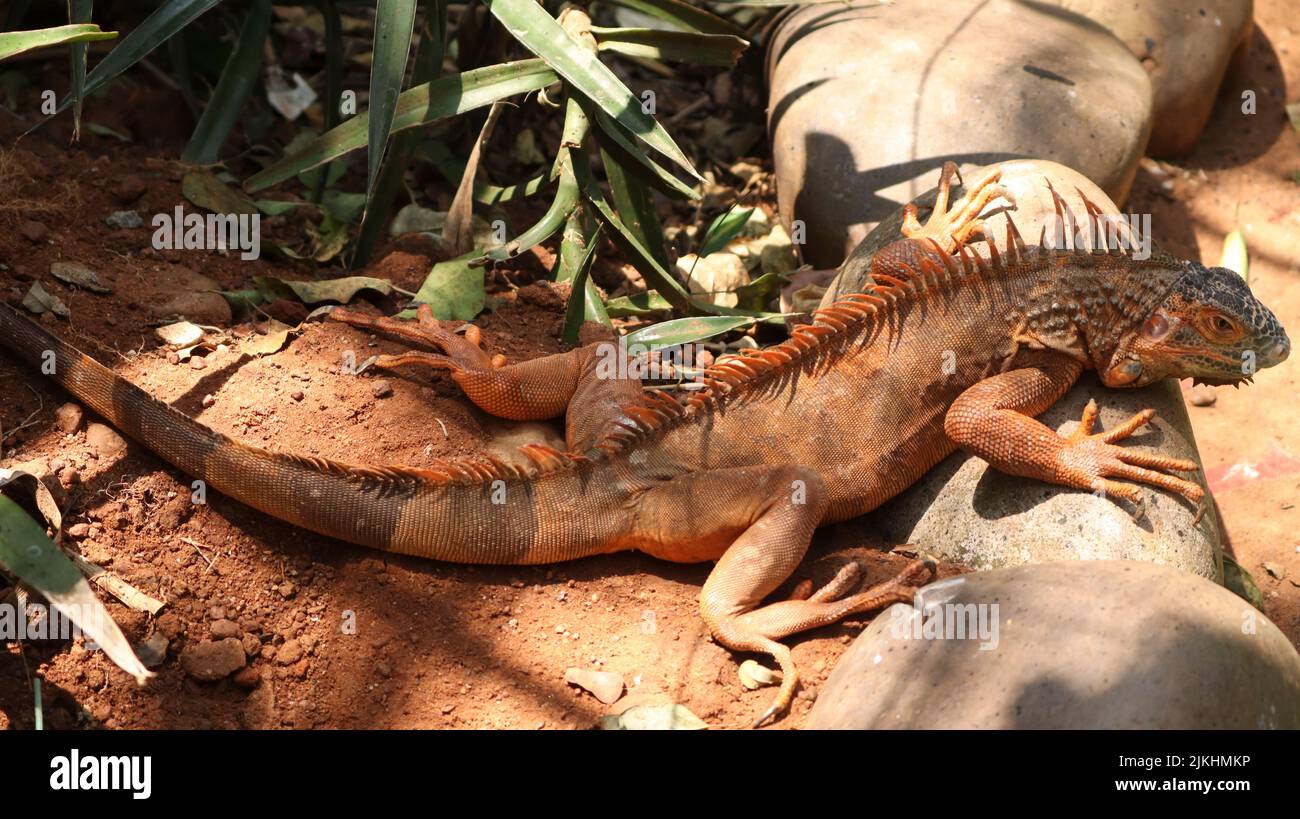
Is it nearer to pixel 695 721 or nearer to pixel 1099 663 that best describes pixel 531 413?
pixel 695 721

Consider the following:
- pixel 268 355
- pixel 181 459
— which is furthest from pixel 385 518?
pixel 268 355

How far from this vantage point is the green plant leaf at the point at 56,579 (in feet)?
10.5

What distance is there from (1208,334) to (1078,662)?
162cm

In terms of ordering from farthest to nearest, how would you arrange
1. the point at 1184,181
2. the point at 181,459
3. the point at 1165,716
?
1. the point at 1184,181
2. the point at 181,459
3. the point at 1165,716

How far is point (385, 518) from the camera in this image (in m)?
4.34

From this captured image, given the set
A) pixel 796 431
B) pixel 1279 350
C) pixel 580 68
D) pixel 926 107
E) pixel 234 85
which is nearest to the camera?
pixel 1279 350

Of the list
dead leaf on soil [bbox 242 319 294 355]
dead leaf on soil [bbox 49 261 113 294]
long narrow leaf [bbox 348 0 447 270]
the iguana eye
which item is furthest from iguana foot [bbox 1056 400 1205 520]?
dead leaf on soil [bbox 49 261 113 294]

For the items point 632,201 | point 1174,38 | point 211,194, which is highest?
point 1174,38

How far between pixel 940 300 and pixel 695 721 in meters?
1.98

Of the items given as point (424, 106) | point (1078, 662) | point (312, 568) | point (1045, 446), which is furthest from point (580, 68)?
point (1078, 662)

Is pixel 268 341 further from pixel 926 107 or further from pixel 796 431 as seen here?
pixel 926 107

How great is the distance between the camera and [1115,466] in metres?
4.43

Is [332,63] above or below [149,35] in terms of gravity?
below

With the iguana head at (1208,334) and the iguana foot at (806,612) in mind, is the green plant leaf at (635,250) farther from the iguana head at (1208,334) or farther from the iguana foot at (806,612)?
the iguana head at (1208,334)
